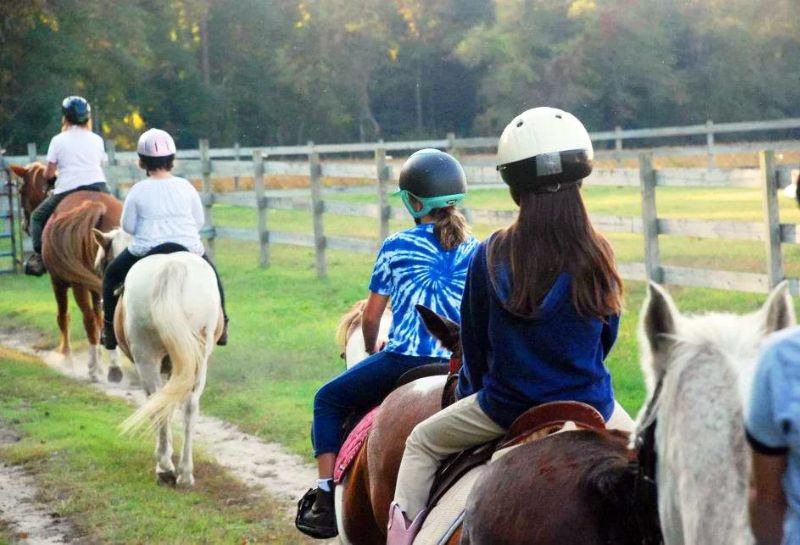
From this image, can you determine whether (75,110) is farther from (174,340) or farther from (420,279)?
(420,279)

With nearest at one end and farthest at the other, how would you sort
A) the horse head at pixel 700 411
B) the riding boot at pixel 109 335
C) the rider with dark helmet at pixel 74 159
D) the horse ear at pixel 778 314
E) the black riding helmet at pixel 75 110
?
1. the horse head at pixel 700 411
2. the horse ear at pixel 778 314
3. the riding boot at pixel 109 335
4. the black riding helmet at pixel 75 110
5. the rider with dark helmet at pixel 74 159

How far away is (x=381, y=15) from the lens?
249 ft

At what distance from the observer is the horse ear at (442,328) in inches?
158

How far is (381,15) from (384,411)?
73397mm

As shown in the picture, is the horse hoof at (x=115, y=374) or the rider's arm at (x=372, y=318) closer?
the rider's arm at (x=372, y=318)

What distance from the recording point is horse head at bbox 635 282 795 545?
2.22m

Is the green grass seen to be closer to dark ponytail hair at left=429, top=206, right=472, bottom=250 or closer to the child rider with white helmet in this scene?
the child rider with white helmet

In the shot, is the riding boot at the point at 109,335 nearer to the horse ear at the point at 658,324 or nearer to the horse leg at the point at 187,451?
the horse leg at the point at 187,451

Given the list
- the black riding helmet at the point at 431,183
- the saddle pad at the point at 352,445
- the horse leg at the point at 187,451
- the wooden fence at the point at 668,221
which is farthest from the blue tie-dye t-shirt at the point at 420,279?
the wooden fence at the point at 668,221

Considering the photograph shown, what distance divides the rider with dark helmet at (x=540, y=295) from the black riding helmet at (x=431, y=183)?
1255 mm

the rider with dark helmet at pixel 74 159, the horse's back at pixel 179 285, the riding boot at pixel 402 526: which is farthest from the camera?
the rider with dark helmet at pixel 74 159

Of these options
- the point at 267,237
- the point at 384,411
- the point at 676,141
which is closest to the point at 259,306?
the point at 267,237

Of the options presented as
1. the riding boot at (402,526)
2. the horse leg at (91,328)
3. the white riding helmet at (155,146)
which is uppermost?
the white riding helmet at (155,146)

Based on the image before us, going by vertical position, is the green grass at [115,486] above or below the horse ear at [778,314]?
below
